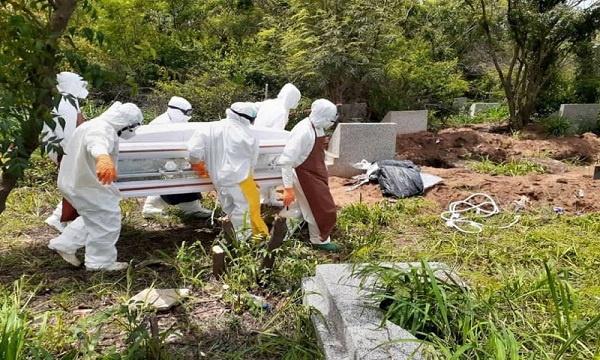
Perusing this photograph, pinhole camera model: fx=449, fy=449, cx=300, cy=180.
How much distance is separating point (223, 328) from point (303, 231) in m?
1.90

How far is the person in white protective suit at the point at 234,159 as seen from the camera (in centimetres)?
371

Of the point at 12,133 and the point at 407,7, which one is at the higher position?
the point at 407,7

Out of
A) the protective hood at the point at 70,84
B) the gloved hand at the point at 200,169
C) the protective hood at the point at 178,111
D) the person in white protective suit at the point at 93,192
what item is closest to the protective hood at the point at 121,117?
the person in white protective suit at the point at 93,192

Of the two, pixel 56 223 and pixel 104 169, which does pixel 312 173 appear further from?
pixel 56 223

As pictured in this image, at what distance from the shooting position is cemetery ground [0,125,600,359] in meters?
2.07

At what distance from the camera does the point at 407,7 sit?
43.2ft

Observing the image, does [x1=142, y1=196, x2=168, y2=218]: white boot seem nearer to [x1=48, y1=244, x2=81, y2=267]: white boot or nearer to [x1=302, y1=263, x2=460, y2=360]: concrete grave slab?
[x1=48, y1=244, x2=81, y2=267]: white boot

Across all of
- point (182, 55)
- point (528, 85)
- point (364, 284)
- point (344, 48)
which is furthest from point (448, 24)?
point (364, 284)

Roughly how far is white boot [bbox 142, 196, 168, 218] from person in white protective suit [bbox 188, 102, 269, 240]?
1145mm

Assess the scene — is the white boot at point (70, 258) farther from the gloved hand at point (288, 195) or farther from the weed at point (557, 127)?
the weed at point (557, 127)

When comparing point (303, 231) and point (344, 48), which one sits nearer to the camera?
point (303, 231)

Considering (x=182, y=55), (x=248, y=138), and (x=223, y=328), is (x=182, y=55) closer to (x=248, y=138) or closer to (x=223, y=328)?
(x=248, y=138)

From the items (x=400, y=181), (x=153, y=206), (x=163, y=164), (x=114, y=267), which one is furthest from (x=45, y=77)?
(x=400, y=181)

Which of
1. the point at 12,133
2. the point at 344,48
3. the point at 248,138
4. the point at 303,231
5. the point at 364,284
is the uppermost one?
the point at 344,48
